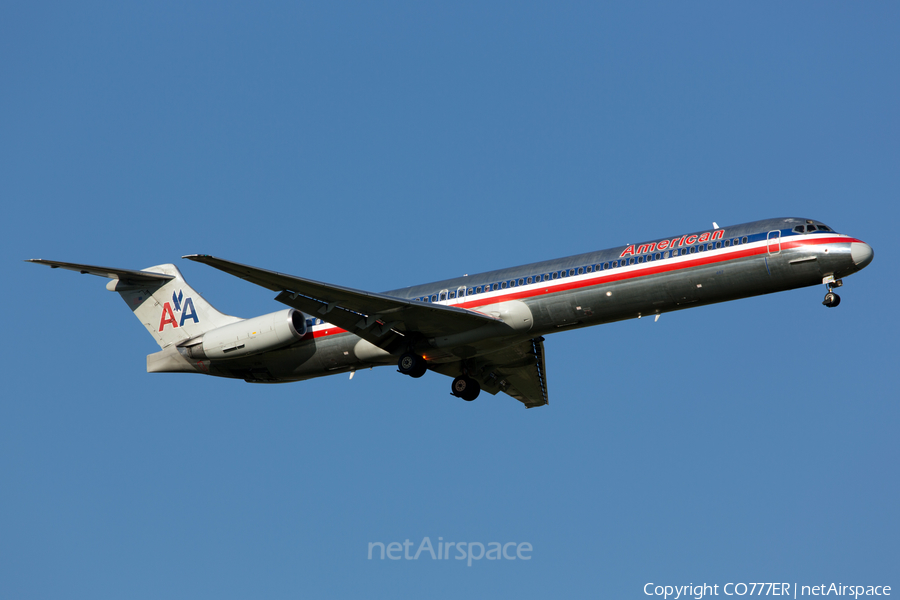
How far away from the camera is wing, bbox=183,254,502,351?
73.2 ft

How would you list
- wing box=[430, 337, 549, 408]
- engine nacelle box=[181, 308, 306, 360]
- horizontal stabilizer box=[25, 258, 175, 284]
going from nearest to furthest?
horizontal stabilizer box=[25, 258, 175, 284] < engine nacelle box=[181, 308, 306, 360] < wing box=[430, 337, 549, 408]

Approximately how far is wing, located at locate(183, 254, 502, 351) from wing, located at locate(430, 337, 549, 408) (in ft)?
9.27

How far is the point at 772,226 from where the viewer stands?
21766 millimetres

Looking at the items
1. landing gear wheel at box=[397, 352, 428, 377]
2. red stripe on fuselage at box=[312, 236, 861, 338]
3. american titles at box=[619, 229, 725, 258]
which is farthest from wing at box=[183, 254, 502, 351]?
american titles at box=[619, 229, 725, 258]

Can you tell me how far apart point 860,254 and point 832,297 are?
1.16 meters

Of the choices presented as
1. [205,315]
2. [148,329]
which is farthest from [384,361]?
[148,329]

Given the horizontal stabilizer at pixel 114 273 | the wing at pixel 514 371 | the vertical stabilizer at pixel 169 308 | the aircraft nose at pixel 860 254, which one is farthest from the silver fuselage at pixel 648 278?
the horizontal stabilizer at pixel 114 273

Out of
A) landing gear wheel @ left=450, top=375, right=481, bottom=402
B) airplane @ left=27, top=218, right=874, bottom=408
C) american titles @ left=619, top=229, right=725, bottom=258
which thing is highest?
american titles @ left=619, top=229, right=725, bottom=258

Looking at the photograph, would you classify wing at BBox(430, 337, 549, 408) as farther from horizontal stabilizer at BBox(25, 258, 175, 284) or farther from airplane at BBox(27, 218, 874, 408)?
horizontal stabilizer at BBox(25, 258, 175, 284)

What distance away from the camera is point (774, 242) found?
2145cm

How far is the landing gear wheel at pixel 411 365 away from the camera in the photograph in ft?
80.6

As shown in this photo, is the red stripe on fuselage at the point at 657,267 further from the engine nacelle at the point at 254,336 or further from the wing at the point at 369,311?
the engine nacelle at the point at 254,336

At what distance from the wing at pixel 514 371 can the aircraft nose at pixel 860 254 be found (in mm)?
9296

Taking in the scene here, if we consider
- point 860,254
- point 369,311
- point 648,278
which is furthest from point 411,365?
point 860,254
